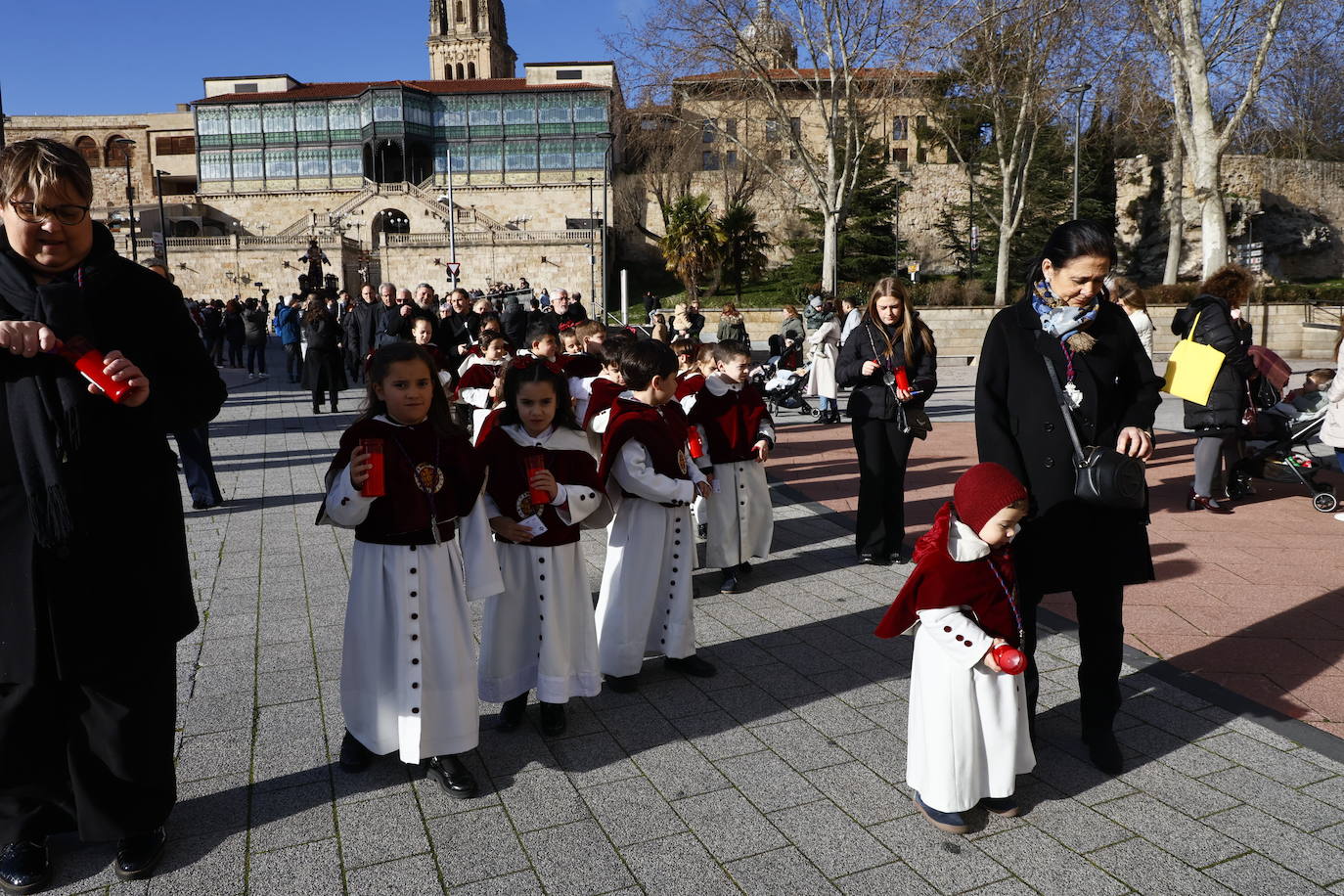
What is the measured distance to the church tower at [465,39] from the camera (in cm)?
8300

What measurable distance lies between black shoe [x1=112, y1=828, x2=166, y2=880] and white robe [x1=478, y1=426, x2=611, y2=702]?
1.34 meters

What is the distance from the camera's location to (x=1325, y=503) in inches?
317

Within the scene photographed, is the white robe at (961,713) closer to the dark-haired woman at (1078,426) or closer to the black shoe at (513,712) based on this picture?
the dark-haired woman at (1078,426)

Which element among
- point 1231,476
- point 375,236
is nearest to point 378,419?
point 1231,476

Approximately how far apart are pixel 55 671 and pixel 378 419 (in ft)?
4.26

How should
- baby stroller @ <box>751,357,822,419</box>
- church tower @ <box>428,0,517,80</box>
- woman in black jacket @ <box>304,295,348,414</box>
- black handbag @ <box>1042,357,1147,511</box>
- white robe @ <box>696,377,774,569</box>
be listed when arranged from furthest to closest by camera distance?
church tower @ <box>428,0,517,80</box> → baby stroller @ <box>751,357,822,419</box> → woman in black jacket @ <box>304,295,348,414</box> → white robe @ <box>696,377,774,569</box> → black handbag @ <box>1042,357,1147,511</box>

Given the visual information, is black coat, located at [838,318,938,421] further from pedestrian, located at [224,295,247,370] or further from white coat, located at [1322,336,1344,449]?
pedestrian, located at [224,295,247,370]

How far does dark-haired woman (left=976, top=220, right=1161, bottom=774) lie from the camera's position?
11.7 feet

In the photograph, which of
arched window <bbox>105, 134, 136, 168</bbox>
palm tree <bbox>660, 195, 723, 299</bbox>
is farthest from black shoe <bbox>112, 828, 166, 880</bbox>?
arched window <bbox>105, 134, 136, 168</bbox>

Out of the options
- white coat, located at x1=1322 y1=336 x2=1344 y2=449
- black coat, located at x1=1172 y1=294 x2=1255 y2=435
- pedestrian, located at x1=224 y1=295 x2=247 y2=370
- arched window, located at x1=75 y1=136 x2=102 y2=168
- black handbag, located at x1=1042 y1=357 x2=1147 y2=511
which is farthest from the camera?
arched window, located at x1=75 y1=136 x2=102 y2=168

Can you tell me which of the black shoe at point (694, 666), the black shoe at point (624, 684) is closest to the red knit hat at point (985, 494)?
the black shoe at point (694, 666)

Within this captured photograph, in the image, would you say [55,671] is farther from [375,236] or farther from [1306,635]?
[375,236]

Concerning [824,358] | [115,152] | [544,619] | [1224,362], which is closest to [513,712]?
[544,619]

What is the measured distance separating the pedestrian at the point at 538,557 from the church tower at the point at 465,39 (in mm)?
86745
